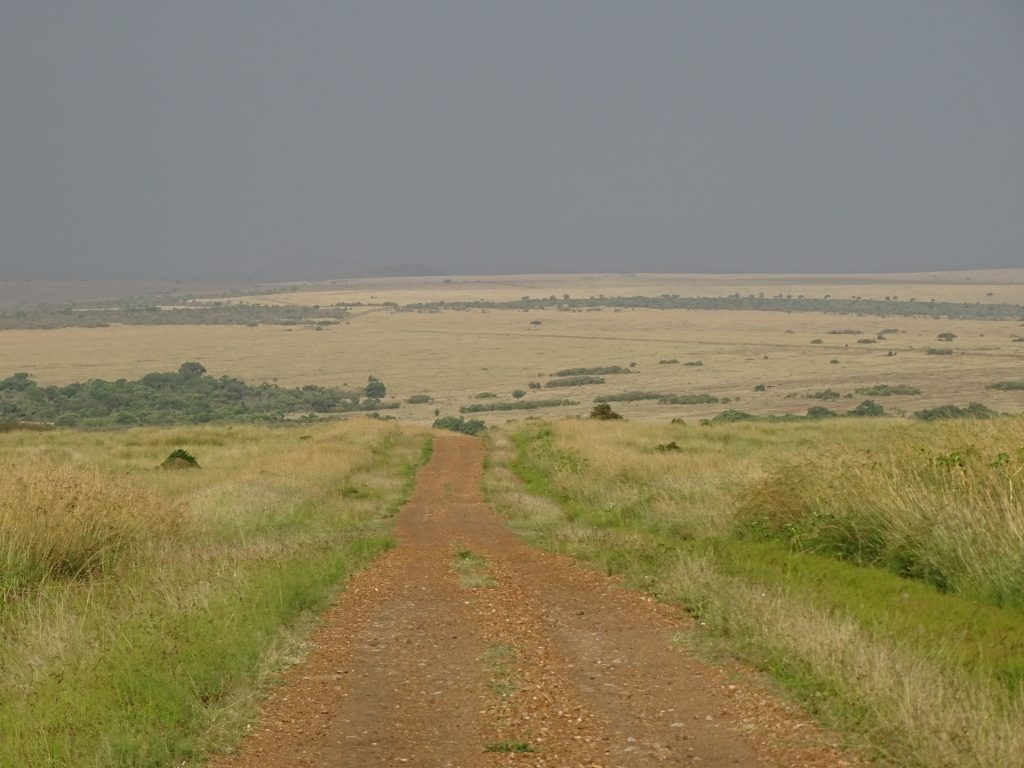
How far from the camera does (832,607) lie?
11.7 m

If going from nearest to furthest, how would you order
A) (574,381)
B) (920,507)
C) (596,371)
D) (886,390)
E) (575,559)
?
(920,507) < (575,559) < (886,390) < (574,381) < (596,371)

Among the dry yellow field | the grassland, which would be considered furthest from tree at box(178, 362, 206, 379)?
the grassland

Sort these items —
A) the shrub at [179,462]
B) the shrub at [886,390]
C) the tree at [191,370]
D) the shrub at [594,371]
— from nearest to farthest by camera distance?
the shrub at [179,462], the shrub at [886,390], the tree at [191,370], the shrub at [594,371]

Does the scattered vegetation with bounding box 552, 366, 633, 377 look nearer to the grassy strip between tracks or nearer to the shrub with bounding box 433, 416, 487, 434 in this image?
the shrub with bounding box 433, 416, 487, 434

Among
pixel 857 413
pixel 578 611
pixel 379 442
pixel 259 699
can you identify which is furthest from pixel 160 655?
pixel 857 413

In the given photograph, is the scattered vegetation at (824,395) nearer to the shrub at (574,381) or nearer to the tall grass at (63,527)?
the shrub at (574,381)

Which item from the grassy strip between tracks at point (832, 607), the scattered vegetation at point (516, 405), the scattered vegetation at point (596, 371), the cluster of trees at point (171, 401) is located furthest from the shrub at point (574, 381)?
Answer: the grassy strip between tracks at point (832, 607)

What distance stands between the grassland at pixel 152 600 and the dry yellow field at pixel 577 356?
49496 mm

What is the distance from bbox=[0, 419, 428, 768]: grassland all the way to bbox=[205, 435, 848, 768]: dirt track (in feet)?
1.66

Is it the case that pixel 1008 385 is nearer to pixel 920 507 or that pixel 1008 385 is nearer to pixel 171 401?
pixel 171 401

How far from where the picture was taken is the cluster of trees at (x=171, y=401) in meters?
77.8

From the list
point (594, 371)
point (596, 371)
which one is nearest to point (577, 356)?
point (594, 371)

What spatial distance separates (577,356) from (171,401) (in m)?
53.3

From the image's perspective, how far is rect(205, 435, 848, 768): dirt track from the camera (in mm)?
7625
